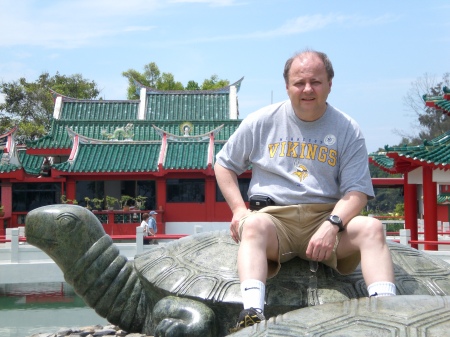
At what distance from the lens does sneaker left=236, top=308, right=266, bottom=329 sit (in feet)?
7.68

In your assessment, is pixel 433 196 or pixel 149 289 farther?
pixel 433 196

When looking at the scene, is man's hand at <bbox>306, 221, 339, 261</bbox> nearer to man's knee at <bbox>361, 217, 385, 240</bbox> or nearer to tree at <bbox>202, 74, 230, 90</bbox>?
man's knee at <bbox>361, 217, 385, 240</bbox>

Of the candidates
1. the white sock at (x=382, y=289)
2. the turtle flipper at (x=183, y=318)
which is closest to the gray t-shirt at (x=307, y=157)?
the white sock at (x=382, y=289)

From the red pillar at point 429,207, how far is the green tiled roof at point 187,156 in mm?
7217

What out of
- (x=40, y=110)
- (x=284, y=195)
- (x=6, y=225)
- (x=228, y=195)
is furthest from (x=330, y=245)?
(x=40, y=110)

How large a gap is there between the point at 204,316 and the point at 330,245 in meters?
0.81

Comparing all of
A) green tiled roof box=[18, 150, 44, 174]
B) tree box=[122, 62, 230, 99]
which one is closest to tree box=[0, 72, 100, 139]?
tree box=[122, 62, 230, 99]

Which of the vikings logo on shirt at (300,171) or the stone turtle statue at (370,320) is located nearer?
the stone turtle statue at (370,320)

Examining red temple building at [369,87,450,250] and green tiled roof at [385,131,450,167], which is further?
red temple building at [369,87,450,250]

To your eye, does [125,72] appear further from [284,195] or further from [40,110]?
[284,195]

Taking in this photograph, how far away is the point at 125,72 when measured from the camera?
3722cm

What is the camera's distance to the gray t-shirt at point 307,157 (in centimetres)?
309

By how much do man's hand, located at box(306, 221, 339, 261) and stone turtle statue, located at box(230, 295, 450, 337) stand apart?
3.52 feet

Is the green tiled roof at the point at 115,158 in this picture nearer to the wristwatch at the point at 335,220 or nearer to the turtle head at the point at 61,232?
the turtle head at the point at 61,232
